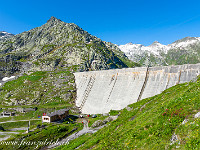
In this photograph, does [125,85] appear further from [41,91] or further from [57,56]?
[57,56]

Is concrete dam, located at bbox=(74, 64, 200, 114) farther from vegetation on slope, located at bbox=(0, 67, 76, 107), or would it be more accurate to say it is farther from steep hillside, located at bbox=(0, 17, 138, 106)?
steep hillside, located at bbox=(0, 17, 138, 106)

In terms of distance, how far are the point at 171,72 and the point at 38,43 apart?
7087 inches

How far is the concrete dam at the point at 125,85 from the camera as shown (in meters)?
55.5

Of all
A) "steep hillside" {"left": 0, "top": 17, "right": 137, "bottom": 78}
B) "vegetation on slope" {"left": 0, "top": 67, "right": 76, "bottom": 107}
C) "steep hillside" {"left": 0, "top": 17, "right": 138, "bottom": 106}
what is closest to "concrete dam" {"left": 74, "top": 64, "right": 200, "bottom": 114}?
"vegetation on slope" {"left": 0, "top": 67, "right": 76, "bottom": 107}

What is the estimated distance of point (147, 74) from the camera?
64250 millimetres

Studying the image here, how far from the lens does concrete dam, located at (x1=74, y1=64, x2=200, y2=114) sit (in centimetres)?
5548

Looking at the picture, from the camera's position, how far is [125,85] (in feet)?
223

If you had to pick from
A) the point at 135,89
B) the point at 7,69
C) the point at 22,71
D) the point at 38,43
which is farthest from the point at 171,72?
the point at 38,43

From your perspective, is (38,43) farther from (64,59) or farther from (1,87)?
(1,87)

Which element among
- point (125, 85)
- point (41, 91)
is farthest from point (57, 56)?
point (125, 85)

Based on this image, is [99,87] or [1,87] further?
[1,87]

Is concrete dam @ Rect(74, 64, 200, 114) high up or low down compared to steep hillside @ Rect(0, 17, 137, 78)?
down

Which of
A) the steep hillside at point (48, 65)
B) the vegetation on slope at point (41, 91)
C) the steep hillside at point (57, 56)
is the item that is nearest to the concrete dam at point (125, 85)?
the vegetation on slope at point (41, 91)

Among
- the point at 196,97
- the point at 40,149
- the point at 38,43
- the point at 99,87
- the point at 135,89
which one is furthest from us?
the point at 38,43
